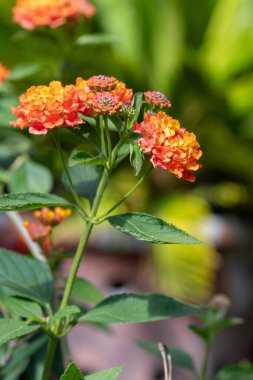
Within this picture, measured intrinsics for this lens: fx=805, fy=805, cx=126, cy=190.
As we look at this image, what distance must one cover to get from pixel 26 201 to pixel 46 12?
63 centimetres

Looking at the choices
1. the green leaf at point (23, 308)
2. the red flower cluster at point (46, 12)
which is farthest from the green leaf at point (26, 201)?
the red flower cluster at point (46, 12)

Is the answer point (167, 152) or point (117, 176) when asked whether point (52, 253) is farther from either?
point (117, 176)

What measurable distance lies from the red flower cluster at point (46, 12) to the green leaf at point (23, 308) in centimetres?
58

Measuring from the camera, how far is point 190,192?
Answer: 3824 mm

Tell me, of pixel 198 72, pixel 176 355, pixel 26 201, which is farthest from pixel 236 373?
pixel 198 72

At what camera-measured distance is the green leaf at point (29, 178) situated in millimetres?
1218

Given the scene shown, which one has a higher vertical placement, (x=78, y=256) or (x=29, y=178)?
(x=29, y=178)

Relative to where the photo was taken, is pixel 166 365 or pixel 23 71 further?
pixel 23 71

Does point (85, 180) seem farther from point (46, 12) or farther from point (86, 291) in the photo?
point (46, 12)

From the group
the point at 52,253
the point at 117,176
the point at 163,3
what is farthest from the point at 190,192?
the point at 52,253

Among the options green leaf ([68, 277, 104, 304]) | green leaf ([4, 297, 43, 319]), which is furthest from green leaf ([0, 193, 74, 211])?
green leaf ([68, 277, 104, 304])

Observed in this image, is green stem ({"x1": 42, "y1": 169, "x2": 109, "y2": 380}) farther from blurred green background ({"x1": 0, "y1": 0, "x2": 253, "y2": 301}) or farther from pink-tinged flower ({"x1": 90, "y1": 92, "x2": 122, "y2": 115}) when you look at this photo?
blurred green background ({"x1": 0, "y1": 0, "x2": 253, "y2": 301})

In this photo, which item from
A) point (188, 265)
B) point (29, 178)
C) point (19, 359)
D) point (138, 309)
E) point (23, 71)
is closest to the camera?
point (138, 309)

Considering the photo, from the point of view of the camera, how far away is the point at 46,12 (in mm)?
1267
